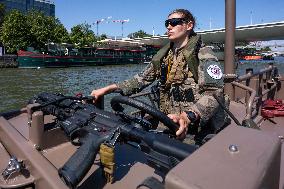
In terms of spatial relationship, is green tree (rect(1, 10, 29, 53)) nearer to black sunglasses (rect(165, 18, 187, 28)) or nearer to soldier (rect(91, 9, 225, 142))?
soldier (rect(91, 9, 225, 142))

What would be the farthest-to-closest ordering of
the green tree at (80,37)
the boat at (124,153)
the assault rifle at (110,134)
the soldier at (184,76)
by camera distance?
the green tree at (80,37) → the soldier at (184,76) → the assault rifle at (110,134) → the boat at (124,153)

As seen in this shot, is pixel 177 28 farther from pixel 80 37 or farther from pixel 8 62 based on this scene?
pixel 80 37

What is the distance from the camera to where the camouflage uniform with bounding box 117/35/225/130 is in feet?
9.36

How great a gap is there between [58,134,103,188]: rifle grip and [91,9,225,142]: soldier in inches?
37.1

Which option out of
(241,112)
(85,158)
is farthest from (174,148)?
(241,112)

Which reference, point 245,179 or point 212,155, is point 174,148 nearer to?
point 212,155

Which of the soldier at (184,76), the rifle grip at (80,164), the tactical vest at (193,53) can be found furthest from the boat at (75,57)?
the rifle grip at (80,164)

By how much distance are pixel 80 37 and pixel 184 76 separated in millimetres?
58854

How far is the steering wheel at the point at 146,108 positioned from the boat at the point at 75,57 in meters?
42.4

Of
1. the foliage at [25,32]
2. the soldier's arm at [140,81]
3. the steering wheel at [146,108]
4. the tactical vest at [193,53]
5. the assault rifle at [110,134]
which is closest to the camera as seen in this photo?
the assault rifle at [110,134]

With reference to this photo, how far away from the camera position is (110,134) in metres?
2.00

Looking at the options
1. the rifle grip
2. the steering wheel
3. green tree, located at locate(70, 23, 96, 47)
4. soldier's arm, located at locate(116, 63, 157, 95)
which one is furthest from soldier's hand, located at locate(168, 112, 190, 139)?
green tree, located at locate(70, 23, 96, 47)

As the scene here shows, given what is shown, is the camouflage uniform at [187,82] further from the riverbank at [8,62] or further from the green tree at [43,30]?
the green tree at [43,30]

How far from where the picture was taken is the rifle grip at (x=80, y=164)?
6.11ft
